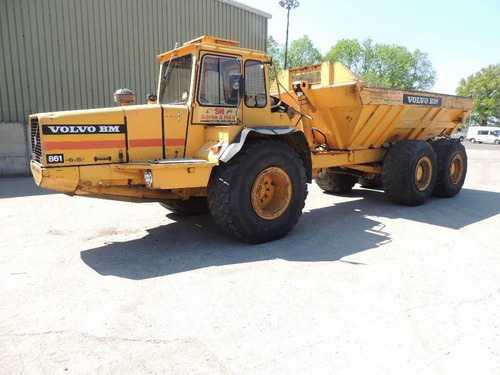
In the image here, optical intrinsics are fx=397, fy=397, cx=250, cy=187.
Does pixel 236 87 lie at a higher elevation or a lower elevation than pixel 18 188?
higher

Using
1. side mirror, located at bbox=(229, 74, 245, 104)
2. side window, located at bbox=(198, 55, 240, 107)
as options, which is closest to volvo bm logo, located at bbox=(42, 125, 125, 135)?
side window, located at bbox=(198, 55, 240, 107)

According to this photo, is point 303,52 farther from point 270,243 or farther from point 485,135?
point 270,243

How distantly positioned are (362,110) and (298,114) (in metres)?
1.07

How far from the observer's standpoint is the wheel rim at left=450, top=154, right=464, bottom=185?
29.4 ft

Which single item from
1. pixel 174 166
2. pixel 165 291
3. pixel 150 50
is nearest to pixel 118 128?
pixel 174 166

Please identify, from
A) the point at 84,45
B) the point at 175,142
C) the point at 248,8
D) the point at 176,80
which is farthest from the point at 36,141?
the point at 248,8

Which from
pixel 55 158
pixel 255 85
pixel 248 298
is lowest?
pixel 248 298

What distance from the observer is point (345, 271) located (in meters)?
4.40

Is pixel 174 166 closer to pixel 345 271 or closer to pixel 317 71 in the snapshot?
pixel 345 271

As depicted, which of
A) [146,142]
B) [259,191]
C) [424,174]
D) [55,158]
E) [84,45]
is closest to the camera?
[55,158]

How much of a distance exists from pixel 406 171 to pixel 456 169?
2474mm

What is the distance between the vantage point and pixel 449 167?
28.3 ft

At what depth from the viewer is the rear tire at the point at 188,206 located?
6.75m

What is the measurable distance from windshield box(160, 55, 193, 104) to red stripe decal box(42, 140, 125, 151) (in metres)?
1.13
